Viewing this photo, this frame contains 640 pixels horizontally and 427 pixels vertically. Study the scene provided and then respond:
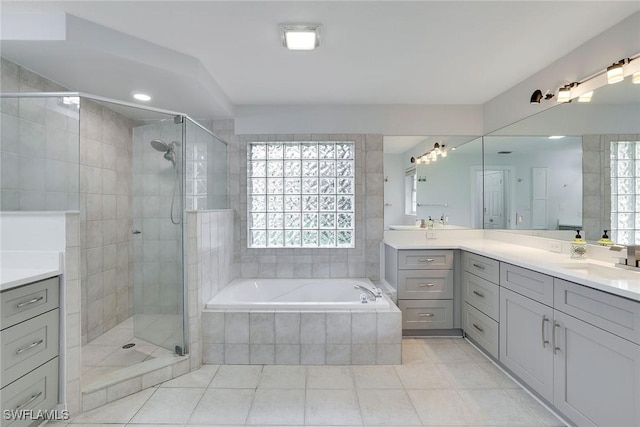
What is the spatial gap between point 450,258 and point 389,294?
0.67 metres

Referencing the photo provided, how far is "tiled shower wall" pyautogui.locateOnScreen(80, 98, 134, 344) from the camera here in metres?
2.60

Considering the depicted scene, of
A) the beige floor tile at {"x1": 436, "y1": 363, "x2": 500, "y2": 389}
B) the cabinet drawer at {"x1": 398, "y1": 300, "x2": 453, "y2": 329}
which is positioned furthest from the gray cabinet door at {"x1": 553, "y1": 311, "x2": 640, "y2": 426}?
the cabinet drawer at {"x1": 398, "y1": 300, "x2": 453, "y2": 329}

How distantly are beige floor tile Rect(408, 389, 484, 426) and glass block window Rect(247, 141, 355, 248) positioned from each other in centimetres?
168

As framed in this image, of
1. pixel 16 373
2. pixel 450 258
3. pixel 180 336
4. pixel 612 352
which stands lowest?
pixel 180 336

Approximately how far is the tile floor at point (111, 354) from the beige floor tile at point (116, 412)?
16 cm

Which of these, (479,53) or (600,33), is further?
(479,53)

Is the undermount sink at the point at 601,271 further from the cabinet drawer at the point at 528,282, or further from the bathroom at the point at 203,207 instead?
the bathroom at the point at 203,207

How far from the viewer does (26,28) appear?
173 centimetres

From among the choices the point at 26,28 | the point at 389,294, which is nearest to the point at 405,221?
the point at 389,294

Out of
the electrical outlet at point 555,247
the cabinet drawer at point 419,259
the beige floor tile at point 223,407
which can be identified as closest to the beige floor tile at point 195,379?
the beige floor tile at point 223,407

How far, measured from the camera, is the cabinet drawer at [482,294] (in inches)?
90.5

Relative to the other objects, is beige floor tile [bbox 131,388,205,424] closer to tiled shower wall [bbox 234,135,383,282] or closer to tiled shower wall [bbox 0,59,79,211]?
tiled shower wall [bbox 0,59,79,211]

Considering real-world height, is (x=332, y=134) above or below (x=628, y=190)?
above

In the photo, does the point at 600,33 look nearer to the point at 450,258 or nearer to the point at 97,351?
the point at 450,258
